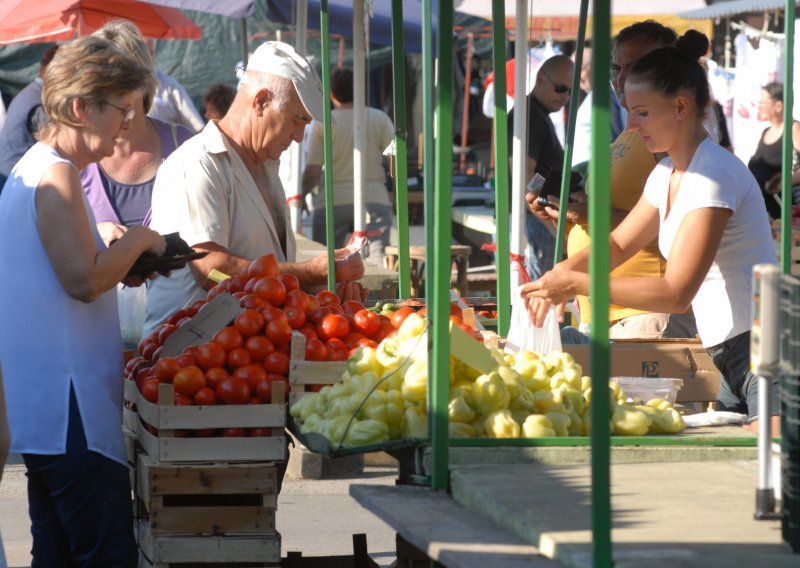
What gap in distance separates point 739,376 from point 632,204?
1.36m

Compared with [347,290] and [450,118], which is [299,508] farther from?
[450,118]

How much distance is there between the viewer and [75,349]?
131 inches

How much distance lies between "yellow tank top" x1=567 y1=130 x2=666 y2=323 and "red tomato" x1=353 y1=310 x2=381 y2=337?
4.08 ft

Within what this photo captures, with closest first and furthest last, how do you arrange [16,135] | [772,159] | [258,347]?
1. [258,347]
2. [16,135]
3. [772,159]

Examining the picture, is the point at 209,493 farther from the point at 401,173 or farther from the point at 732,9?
the point at 732,9

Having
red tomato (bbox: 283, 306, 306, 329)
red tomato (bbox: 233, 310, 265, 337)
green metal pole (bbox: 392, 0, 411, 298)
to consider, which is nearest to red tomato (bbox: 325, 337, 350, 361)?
red tomato (bbox: 283, 306, 306, 329)

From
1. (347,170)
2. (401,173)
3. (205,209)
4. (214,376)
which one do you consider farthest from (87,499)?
(347,170)

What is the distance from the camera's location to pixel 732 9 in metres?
16.5

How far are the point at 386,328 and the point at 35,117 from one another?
251 cm

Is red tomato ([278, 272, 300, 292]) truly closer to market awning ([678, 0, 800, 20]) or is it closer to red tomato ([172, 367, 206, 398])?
red tomato ([172, 367, 206, 398])

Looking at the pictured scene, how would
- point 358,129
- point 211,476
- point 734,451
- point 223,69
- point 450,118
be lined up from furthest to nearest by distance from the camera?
point 223,69
point 358,129
point 211,476
point 734,451
point 450,118

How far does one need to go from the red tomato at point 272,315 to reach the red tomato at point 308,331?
7 cm

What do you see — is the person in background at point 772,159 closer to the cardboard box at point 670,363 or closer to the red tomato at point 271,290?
the cardboard box at point 670,363

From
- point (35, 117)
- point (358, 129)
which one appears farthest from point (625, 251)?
point (358, 129)
